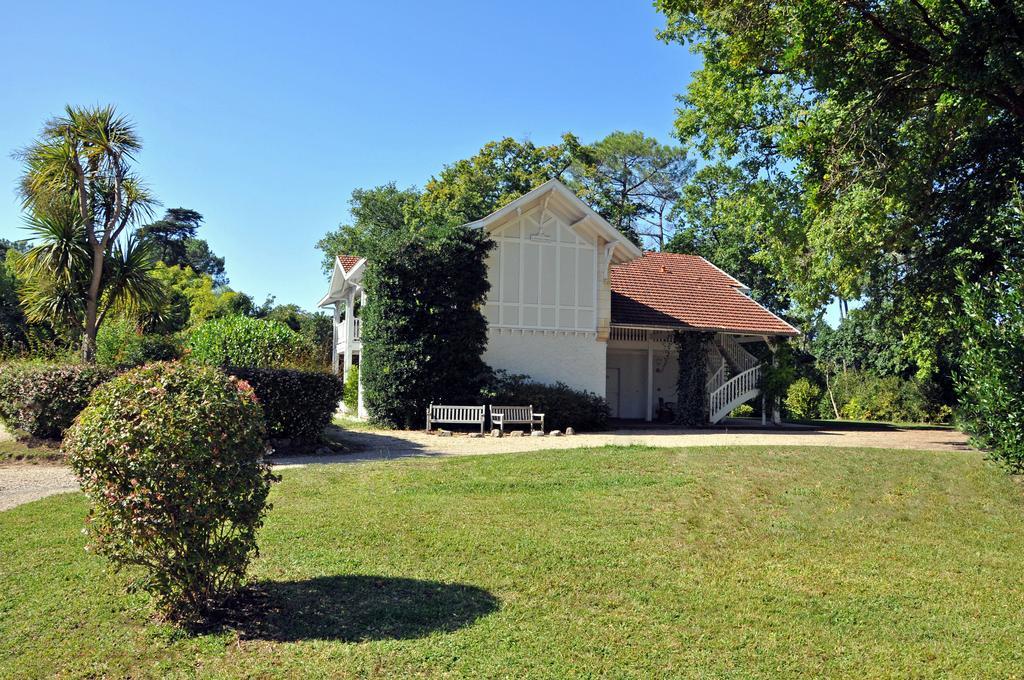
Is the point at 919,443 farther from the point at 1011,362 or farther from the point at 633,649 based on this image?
the point at 633,649

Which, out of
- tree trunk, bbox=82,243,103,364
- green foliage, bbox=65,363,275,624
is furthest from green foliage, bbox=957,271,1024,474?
tree trunk, bbox=82,243,103,364

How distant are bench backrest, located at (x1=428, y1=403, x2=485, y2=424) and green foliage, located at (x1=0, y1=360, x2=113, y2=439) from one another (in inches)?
312

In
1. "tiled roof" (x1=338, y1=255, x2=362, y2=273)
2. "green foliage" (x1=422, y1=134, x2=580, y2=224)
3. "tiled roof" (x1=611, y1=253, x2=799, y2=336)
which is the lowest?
→ "tiled roof" (x1=611, y1=253, x2=799, y2=336)

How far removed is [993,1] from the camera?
11625 mm

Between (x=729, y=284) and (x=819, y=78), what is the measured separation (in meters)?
16.8

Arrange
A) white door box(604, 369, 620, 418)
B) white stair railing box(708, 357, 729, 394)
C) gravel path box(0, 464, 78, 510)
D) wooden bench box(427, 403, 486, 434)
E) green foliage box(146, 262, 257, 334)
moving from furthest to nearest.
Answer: green foliage box(146, 262, 257, 334)
white door box(604, 369, 620, 418)
white stair railing box(708, 357, 729, 394)
wooden bench box(427, 403, 486, 434)
gravel path box(0, 464, 78, 510)

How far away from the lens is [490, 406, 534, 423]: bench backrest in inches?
808

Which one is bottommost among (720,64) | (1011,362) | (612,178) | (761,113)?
(1011,362)

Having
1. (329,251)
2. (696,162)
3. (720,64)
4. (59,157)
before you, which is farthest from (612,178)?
(59,157)

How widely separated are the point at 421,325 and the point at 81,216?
8.31 m

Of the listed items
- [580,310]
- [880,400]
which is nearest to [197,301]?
[580,310]

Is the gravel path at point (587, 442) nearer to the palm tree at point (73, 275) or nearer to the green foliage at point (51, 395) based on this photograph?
the green foliage at point (51, 395)

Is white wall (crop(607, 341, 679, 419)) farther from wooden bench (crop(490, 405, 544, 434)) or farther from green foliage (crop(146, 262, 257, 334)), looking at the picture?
green foliage (crop(146, 262, 257, 334))

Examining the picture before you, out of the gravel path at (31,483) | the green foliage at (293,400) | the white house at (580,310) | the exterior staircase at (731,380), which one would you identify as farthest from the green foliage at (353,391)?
the gravel path at (31,483)
